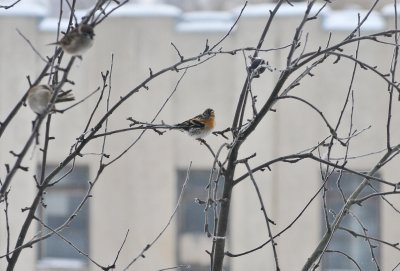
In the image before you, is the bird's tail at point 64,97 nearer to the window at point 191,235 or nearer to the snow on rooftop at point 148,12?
the snow on rooftop at point 148,12

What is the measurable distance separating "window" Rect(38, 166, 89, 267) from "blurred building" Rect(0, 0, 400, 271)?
0.05ft

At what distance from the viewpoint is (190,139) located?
669 cm

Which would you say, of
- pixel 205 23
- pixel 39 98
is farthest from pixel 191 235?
pixel 39 98

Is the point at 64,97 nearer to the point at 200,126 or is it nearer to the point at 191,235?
the point at 200,126

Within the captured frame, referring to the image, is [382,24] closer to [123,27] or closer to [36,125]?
[123,27]

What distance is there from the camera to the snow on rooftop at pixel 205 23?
6.63 metres

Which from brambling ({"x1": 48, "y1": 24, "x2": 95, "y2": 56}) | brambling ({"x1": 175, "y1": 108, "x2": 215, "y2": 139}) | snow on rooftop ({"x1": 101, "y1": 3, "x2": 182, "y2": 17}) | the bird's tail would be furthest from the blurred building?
the bird's tail

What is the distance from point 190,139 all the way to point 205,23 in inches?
40.6

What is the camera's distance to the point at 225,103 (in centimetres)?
666

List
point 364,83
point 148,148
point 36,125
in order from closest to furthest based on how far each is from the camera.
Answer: point 36,125, point 364,83, point 148,148

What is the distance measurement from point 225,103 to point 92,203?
1.52 m

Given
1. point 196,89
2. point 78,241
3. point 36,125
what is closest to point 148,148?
point 196,89

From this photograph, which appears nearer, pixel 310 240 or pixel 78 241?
pixel 310 240

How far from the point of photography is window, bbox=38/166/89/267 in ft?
22.9
